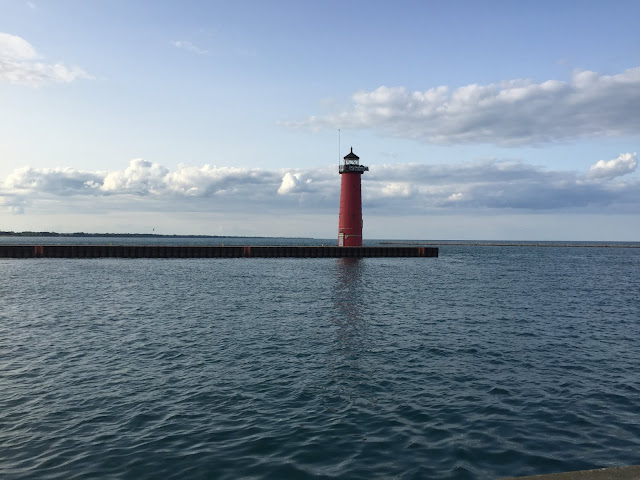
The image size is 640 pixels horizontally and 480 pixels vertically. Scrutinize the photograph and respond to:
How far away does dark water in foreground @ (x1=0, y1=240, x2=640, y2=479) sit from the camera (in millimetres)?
8602

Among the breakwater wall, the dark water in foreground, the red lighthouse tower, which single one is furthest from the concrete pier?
the breakwater wall

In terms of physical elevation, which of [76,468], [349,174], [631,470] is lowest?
[76,468]

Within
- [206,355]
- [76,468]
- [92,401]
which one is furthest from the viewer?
[206,355]

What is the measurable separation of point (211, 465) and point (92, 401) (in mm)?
5023

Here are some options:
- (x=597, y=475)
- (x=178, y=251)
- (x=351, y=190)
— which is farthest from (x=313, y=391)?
(x=178, y=251)

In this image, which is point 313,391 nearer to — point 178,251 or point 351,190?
point 351,190

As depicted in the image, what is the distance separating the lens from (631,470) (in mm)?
5523

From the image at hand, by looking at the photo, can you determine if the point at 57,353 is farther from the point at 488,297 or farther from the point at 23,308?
the point at 488,297

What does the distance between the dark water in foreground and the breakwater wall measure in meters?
42.1

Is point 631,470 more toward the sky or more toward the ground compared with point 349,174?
more toward the ground

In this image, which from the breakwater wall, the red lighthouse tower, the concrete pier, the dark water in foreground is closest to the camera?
the concrete pier

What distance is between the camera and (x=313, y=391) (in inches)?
487

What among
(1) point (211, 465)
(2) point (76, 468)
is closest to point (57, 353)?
(2) point (76, 468)

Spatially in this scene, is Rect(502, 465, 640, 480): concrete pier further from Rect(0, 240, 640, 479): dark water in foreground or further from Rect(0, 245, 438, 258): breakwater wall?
Rect(0, 245, 438, 258): breakwater wall
